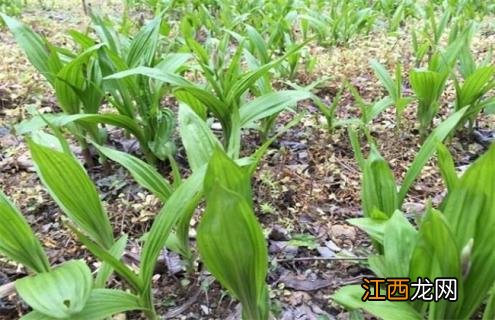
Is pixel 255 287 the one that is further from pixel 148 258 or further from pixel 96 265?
pixel 96 265

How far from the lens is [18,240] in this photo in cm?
139

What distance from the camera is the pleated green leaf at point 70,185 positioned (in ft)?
4.77

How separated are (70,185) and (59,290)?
0.38 metres

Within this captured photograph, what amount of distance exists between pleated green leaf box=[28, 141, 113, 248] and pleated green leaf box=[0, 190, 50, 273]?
14 centimetres

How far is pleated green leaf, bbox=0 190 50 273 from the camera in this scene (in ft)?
4.41

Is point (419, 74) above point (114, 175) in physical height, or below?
above

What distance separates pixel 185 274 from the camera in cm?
188

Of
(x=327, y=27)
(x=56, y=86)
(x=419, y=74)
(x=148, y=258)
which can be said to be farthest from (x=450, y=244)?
(x=327, y=27)

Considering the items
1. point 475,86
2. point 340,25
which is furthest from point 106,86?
point 340,25

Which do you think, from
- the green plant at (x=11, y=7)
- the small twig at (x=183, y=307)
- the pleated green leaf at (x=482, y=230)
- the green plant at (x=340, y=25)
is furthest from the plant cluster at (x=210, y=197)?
the green plant at (x=11, y=7)

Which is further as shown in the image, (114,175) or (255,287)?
(114,175)

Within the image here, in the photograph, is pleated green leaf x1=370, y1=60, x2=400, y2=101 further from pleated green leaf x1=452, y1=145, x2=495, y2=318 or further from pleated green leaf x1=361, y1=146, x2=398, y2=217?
pleated green leaf x1=452, y1=145, x2=495, y2=318

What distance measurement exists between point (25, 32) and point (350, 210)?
175 cm

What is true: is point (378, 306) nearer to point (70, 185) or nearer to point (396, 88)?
point (70, 185)
